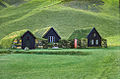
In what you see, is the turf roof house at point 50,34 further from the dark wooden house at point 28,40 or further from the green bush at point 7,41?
the green bush at point 7,41

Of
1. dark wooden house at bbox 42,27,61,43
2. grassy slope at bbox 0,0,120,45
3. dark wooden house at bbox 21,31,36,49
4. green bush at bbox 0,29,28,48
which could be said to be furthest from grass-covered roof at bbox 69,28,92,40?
green bush at bbox 0,29,28,48

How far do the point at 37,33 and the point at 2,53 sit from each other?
5.35ft

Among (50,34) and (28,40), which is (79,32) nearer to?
(50,34)

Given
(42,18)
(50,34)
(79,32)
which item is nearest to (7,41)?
(42,18)

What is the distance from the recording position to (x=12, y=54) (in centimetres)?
593

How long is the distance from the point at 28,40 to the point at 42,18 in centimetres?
119

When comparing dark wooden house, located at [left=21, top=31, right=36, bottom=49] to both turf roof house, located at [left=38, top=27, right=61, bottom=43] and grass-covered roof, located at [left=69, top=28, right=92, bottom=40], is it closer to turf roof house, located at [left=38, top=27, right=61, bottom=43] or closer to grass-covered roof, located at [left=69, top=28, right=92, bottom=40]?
turf roof house, located at [left=38, top=27, right=61, bottom=43]

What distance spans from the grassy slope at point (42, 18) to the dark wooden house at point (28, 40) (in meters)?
0.25

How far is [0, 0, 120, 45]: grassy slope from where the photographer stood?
19.8 ft

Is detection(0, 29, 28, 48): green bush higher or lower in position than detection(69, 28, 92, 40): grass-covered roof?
lower

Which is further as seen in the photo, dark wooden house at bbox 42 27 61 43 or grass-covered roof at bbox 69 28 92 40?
grass-covered roof at bbox 69 28 92 40

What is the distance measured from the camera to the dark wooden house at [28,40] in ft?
19.1

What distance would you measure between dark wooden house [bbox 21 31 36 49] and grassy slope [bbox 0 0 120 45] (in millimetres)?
255

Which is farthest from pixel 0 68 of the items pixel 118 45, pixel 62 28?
pixel 118 45
